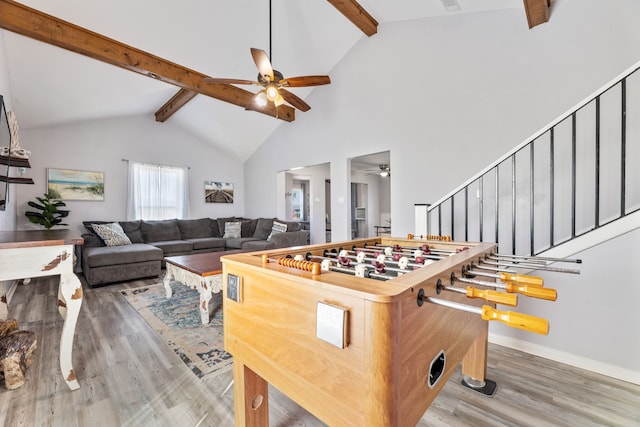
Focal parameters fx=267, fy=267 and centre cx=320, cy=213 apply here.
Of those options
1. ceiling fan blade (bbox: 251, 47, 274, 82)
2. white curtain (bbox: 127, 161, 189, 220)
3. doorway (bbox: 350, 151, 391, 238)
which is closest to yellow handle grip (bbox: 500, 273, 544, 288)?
ceiling fan blade (bbox: 251, 47, 274, 82)

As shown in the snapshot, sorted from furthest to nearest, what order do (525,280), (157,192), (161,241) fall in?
(157,192) → (161,241) → (525,280)

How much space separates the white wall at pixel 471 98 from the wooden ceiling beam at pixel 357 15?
0.16m

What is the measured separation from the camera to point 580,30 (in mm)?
2266

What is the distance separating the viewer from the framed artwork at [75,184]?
169 inches

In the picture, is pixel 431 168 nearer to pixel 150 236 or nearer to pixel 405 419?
pixel 405 419

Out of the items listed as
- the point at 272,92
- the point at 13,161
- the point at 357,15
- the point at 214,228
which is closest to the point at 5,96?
the point at 13,161

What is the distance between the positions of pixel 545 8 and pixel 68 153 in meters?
6.49

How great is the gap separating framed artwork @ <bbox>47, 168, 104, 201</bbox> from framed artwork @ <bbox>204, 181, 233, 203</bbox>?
1.87 meters

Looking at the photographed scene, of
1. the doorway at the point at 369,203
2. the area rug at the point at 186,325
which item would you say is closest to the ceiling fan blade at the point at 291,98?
the area rug at the point at 186,325

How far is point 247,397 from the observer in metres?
1.13

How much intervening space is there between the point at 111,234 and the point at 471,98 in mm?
5358

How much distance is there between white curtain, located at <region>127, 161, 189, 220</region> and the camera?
5.06m

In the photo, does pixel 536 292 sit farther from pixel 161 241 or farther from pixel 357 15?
pixel 161 241

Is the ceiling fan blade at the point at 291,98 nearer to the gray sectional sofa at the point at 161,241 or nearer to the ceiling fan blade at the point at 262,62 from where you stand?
the ceiling fan blade at the point at 262,62
